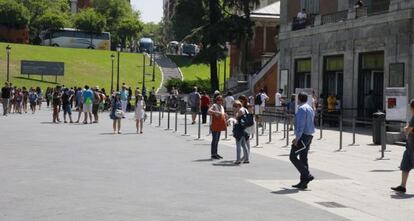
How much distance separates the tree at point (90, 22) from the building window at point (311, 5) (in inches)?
3172

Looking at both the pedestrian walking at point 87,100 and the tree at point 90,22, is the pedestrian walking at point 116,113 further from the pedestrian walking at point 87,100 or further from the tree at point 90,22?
the tree at point 90,22

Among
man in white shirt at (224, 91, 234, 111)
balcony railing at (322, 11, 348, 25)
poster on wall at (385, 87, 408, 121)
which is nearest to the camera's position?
poster on wall at (385, 87, 408, 121)

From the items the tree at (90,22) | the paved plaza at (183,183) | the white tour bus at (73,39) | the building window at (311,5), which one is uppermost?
the tree at (90,22)

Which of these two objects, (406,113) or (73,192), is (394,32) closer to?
(406,113)

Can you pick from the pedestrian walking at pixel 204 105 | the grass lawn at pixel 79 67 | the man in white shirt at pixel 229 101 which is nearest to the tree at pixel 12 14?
the grass lawn at pixel 79 67

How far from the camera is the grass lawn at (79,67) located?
82988 mm

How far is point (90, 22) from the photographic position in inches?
4756

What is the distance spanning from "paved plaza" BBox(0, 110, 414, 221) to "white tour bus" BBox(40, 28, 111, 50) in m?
95.5

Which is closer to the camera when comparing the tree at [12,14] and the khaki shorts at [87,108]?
the khaki shorts at [87,108]

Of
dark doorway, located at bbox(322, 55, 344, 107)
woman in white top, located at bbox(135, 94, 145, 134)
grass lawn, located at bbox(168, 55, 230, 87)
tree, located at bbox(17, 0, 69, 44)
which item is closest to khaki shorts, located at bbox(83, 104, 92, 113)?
woman in white top, located at bbox(135, 94, 145, 134)

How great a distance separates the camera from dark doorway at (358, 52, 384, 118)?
108 feet

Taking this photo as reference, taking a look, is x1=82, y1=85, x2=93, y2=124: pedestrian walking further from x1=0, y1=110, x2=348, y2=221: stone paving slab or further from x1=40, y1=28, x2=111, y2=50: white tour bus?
x1=40, y1=28, x2=111, y2=50: white tour bus

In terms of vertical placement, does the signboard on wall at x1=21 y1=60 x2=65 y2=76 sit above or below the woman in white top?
above

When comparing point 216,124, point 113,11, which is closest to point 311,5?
point 216,124
